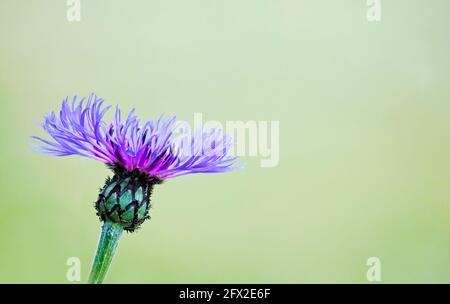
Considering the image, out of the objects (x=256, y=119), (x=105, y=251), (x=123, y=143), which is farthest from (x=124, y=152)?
(x=256, y=119)

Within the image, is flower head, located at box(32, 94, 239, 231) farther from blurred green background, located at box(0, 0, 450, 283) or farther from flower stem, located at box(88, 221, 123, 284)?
blurred green background, located at box(0, 0, 450, 283)

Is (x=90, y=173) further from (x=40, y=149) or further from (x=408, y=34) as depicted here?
(x=408, y=34)

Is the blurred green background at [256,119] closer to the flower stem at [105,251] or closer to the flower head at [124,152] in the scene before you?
the flower head at [124,152]

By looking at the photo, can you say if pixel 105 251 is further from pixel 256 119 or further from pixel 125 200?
pixel 256 119

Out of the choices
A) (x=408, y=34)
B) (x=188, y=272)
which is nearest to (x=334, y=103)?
(x=408, y=34)

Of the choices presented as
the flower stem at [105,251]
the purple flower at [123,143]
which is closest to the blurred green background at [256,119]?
the purple flower at [123,143]

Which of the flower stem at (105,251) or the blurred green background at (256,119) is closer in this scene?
the flower stem at (105,251)

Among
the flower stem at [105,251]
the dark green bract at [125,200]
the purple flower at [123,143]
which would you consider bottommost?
the flower stem at [105,251]

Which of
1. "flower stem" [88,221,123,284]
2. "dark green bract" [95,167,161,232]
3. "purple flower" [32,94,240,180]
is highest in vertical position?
"purple flower" [32,94,240,180]

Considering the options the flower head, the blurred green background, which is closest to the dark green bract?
the flower head
